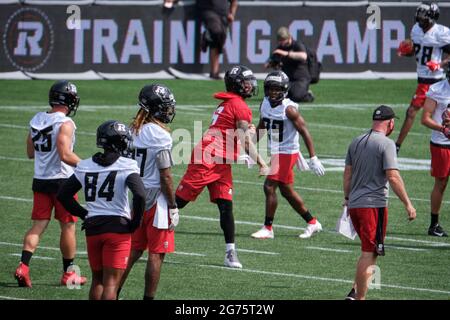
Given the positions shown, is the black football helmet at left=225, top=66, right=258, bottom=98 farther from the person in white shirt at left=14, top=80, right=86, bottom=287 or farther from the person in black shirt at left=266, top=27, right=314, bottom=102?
the person in black shirt at left=266, top=27, right=314, bottom=102

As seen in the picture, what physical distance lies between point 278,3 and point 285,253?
1732 cm

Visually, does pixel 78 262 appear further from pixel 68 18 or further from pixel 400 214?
pixel 68 18

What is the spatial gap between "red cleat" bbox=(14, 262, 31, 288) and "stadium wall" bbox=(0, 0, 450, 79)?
17.1 meters

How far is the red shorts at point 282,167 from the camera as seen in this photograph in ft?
54.9

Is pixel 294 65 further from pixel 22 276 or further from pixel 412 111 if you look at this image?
pixel 22 276

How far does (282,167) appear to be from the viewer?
55.1ft

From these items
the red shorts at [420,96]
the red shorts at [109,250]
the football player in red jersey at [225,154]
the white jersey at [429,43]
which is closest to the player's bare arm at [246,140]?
the football player in red jersey at [225,154]

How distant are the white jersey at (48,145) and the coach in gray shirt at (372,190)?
9.60ft

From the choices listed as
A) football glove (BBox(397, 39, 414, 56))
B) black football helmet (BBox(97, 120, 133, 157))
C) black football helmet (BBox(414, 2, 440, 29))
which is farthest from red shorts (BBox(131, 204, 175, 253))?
black football helmet (BBox(414, 2, 440, 29))

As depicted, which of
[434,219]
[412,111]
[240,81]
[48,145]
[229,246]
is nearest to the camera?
[48,145]

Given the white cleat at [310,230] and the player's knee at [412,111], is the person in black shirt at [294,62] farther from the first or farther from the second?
the white cleat at [310,230]

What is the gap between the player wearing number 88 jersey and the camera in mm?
11305

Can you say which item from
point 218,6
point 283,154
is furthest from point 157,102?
point 218,6

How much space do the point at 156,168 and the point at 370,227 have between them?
6.97 feet
